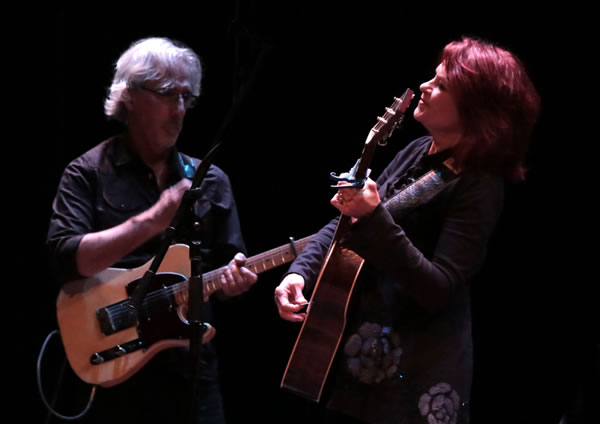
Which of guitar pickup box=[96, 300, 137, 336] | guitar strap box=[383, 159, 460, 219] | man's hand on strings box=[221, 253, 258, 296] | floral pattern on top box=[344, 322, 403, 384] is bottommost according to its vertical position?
guitar pickup box=[96, 300, 137, 336]

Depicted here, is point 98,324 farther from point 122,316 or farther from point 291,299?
point 291,299

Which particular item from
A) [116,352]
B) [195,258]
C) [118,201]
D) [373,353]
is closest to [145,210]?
[118,201]

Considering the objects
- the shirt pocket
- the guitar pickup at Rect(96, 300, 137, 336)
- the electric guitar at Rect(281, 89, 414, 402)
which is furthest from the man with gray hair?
the electric guitar at Rect(281, 89, 414, 402)

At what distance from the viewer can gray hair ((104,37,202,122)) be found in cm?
275

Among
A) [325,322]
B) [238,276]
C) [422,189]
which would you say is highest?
[422,189]

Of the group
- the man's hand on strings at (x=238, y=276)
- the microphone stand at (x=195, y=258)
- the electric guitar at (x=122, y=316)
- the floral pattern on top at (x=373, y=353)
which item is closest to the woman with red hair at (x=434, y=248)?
the floral pattern on top at (x=373, y=353)

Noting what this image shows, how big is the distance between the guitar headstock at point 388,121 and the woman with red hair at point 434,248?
54mm

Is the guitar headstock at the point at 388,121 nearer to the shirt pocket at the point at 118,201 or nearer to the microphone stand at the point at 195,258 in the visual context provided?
the microphone stand at the point at 195,258

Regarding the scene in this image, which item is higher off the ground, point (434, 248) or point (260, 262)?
point (434, 248)

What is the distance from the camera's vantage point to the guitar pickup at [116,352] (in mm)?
2584

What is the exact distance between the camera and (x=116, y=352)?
260 cm

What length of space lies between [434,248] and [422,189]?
18 centimetres

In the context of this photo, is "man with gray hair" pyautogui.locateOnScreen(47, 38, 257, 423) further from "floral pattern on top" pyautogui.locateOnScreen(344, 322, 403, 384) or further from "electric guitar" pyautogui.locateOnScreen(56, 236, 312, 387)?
"floral pattern on top" pyautogui.locateOnScreen(344, 322, 403, 384)

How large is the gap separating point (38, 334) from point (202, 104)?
147 centimetres
